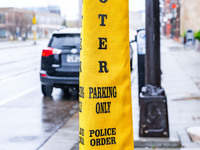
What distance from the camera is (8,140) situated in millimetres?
6312

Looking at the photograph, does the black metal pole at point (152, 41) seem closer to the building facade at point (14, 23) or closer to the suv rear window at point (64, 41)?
the suv rear window at point (64, 41)

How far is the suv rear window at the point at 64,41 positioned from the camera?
973 cm

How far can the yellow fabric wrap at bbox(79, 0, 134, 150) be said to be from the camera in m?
2.57

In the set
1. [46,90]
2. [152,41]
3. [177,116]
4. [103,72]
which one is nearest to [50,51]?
[46,90]

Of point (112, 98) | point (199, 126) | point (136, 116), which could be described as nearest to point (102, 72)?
point (112, 98)

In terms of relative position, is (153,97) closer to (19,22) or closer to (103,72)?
(103,72)

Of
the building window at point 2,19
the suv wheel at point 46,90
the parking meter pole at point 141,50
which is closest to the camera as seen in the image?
the parking meter pole at point 141,50

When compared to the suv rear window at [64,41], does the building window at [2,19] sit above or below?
above

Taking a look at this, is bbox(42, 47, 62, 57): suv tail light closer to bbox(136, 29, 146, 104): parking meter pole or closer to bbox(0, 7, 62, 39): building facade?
bbox(136, 29, 146, 104): parking meter pole

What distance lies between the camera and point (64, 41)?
9.87 metres

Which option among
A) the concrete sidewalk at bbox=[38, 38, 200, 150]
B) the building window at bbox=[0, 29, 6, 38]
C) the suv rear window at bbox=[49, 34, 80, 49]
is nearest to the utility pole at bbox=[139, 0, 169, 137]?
the concrete sidewalk at bbox=[38, 38, 200, 150]

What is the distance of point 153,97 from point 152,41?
2.88ft

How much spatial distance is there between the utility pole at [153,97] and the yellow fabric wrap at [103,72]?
11.1ft

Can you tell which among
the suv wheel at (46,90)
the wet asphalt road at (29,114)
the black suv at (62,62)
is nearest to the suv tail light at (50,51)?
the black suv at (62,62)
